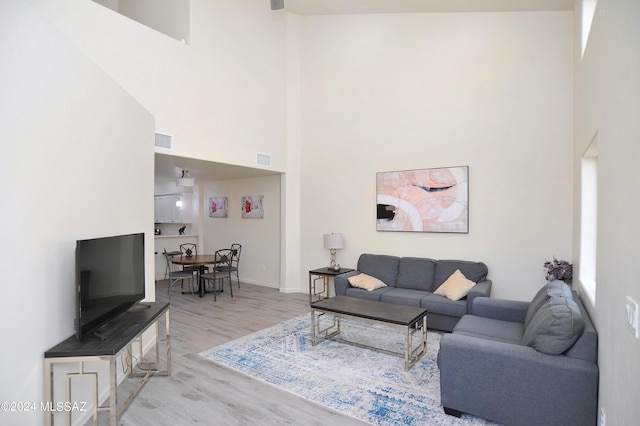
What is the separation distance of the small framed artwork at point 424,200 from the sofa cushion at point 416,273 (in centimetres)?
52

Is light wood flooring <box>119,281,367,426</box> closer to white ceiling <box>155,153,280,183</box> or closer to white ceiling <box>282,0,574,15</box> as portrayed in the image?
white ceiling <box>155,153,280,183</box>

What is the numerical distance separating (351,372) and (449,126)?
12.9ft

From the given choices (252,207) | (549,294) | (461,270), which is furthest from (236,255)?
(549,294)

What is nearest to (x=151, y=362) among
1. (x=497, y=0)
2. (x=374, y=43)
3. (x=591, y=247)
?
(x=591, y=247)

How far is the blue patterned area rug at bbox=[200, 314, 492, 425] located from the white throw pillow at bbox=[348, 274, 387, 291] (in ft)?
2.20

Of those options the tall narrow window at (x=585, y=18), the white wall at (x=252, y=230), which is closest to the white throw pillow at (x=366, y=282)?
the white wall at (x=252, y=230)

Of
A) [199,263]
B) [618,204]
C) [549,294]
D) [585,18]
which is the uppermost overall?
[585,18]

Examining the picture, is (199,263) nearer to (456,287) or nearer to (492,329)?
(456,287)

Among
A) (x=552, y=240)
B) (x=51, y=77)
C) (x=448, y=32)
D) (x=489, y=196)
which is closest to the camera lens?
(x=51, y=77)

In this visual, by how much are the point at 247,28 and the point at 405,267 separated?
484 cm

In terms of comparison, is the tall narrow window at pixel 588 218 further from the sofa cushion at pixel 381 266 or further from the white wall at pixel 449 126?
the sofa cushion at pixel 381 266

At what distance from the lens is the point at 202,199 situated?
8859mm

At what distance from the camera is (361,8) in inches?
→ 234

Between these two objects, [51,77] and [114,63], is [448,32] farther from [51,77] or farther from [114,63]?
[51,77]
